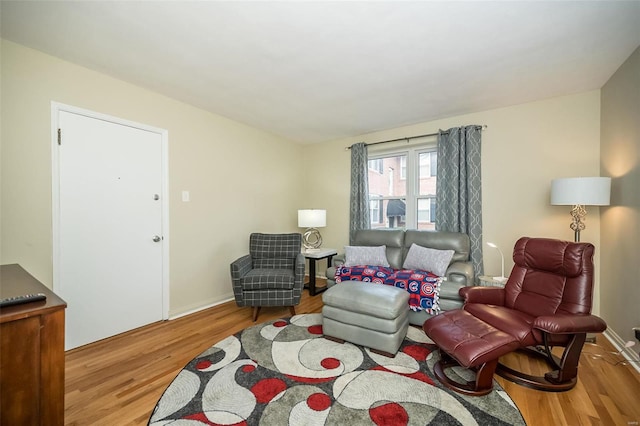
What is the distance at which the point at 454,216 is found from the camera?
11.3ft

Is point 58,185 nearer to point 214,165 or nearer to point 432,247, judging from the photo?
point 214,165

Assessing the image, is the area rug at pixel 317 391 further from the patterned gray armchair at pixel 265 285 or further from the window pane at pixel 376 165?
the window pane at pixel 376 165

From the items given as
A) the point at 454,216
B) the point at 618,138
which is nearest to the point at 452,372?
the point at 454,216

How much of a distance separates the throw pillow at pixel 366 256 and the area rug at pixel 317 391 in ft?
3.88

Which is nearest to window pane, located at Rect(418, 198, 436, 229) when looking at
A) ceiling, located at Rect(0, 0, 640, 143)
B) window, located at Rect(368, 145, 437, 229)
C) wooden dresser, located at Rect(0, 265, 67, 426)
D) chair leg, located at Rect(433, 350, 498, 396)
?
window, located at Rect(368, 145, 437, 229)

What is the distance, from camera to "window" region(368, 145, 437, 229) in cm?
388

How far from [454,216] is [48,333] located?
12.3 ft

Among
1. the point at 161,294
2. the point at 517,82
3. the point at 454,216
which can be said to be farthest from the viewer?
the point at 454,216

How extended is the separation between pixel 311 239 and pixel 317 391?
315cm

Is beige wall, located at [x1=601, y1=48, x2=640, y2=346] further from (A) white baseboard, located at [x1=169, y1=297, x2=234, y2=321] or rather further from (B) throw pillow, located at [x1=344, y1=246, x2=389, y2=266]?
(A) white baseboard, located at [x1=169, y1=297, x2=234, y2=321]

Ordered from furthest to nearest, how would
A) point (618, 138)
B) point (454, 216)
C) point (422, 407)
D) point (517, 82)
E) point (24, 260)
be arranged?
point (454, 216)
point (517, 82)
point (618, 138)
point (24, 260)
point (422, 407)

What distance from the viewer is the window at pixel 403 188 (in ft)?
12.7

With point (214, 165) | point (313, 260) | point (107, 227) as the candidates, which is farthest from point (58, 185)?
point (313, 260)

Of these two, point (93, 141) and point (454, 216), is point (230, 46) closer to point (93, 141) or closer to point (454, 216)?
point (93, 141)
